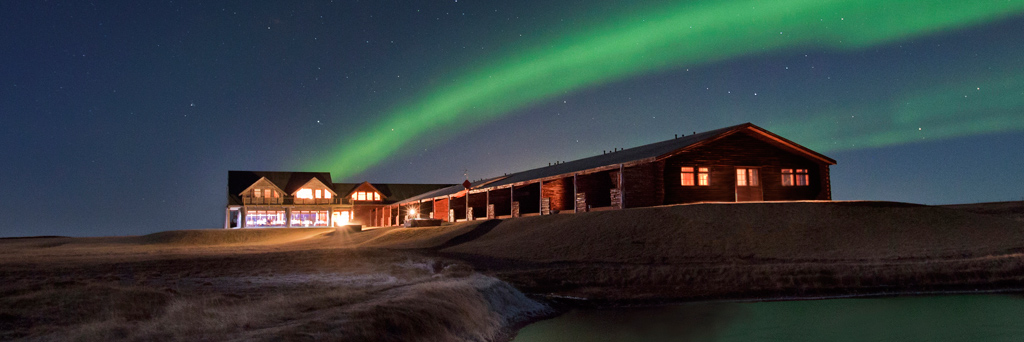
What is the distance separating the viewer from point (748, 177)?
31.9 metres

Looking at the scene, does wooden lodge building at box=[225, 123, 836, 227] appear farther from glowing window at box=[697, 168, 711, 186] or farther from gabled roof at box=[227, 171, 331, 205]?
gabled roof at box=[227, 171, 331, 205]

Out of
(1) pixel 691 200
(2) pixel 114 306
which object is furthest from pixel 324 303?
(1) pixel 691 200

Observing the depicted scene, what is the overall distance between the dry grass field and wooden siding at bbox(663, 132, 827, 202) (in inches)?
180

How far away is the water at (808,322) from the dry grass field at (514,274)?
1011 mm

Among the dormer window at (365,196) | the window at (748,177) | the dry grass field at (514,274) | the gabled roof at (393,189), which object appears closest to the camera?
the dry grass field at (514,274)

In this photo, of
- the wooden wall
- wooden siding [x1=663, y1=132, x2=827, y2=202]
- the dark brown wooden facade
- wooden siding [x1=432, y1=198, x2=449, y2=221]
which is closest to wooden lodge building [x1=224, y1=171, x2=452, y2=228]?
wooden siding [x1=432, y1=198, x2=449, y2=221]

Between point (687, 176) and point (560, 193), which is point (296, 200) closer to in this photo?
point (560, 193)

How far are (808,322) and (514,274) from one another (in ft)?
27.3

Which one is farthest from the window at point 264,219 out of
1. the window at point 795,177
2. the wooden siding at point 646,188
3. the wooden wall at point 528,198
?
the window at point 795,177

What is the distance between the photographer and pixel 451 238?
31234mm

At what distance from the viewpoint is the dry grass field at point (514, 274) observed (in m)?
10.0

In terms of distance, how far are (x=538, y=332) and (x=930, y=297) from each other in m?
12.4

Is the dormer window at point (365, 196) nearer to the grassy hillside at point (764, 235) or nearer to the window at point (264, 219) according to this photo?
the window at point (264, 219)

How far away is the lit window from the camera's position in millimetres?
30672
